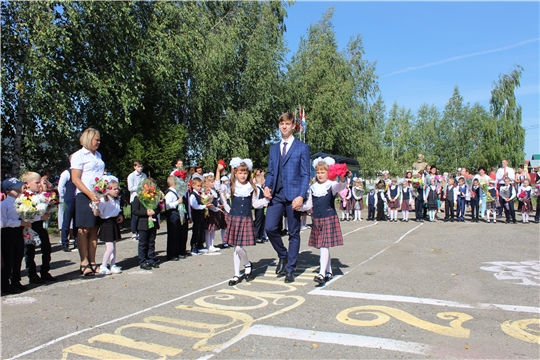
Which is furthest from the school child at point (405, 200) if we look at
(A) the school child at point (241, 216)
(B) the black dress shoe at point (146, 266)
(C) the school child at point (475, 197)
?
(B) the black dress shoe at point (146, 266)

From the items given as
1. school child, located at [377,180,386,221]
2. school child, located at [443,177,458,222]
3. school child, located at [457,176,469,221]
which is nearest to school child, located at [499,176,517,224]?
school child, located at [457,176,469,221]

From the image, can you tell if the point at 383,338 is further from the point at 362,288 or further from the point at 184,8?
the point at 184,8

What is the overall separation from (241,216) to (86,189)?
7.83ft

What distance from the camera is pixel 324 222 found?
6738 millimetres

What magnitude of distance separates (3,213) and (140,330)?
9.75ft

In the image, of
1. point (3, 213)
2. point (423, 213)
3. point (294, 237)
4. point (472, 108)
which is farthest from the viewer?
point (472, 108)

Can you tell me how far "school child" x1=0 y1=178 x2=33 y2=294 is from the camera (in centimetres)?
618

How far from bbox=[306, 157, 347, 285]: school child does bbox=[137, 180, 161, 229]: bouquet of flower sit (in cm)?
289

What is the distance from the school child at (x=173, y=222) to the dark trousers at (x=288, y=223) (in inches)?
105

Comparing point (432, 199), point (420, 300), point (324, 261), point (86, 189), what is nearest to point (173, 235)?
point (86, 189)

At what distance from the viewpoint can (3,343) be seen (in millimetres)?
4359

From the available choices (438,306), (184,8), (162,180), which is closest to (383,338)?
(438,306)

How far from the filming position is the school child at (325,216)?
6.61 meters

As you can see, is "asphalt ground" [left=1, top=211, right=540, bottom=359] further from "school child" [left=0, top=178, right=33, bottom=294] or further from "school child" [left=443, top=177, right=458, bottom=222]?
"school child" [left=443, top=177, right=458, bottom=222]
